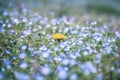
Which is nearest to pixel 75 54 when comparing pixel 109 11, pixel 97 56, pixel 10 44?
pixel 97 56

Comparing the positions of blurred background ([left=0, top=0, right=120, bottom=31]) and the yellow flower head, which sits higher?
blurred background ([left=0, top=0, right=120, bottom=31])

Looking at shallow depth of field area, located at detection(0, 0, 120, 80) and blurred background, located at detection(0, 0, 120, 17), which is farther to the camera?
blurred background, located at detection(0, 0, 120, 17)

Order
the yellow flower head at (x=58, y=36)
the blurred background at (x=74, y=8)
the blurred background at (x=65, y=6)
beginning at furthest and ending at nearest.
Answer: the blurred background at (x=65, y=6)
the blurred background at (x=74, y=8)
the yellow flower head at (x=58, y=36)

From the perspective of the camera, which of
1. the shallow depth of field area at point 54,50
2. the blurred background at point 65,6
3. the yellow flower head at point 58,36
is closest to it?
the shallow depth of field area at point 54,50

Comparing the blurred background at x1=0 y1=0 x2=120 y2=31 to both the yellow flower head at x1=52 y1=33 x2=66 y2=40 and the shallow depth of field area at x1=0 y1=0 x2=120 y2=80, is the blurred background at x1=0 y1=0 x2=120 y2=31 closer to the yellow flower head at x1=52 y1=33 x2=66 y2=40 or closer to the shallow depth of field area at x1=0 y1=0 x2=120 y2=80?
the shallow depth of field area at x1=0 y1=0 x2=120 y2=80

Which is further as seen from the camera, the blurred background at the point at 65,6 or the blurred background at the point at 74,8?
the blurred background at the point at 65,6

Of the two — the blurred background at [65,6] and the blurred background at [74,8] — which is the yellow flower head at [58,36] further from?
the blurred background at [65,6]

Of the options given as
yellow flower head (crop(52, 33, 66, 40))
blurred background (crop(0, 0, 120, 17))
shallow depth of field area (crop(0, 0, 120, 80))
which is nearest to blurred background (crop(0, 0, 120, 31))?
blurred background (crop(0, 0, 120, 17))

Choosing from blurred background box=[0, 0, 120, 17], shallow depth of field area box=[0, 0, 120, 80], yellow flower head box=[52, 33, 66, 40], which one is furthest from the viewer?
blurred background box=[0, 0, 120, 17]

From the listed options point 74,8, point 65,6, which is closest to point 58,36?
point 74,8

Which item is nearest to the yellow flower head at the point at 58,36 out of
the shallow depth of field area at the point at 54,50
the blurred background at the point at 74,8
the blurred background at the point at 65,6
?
the shallow depth of field area at the point at 54,50
